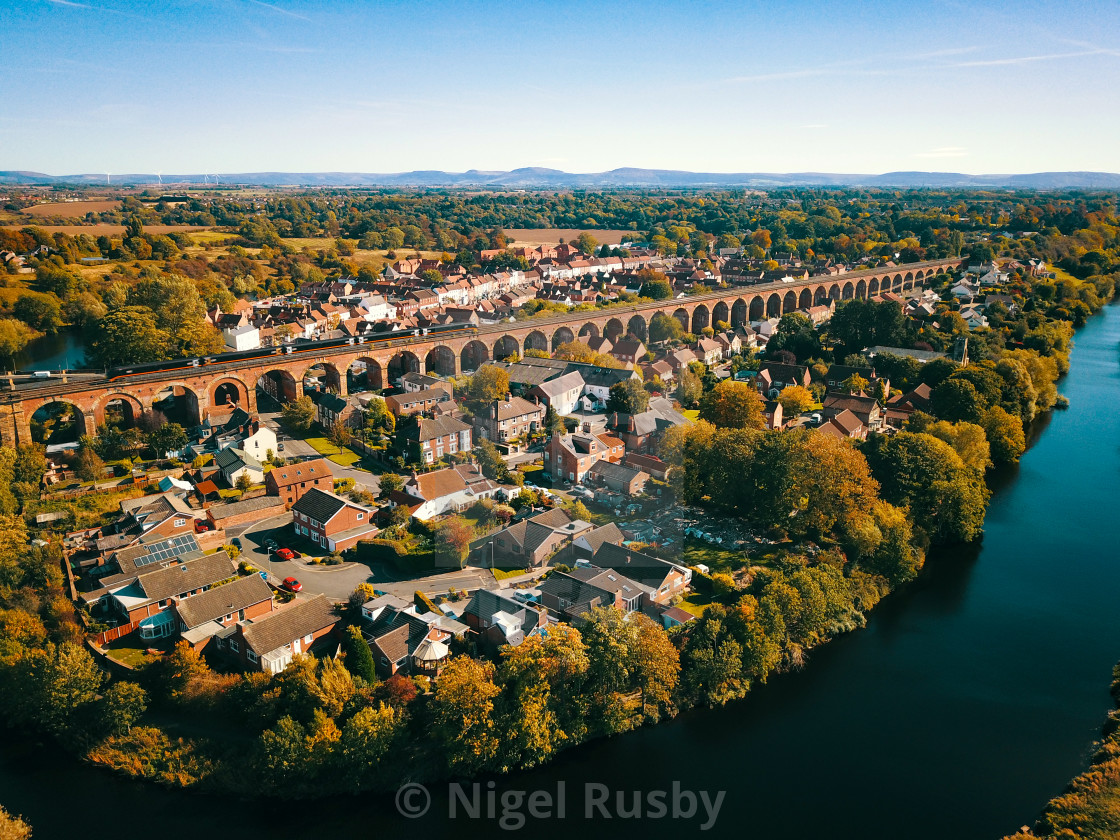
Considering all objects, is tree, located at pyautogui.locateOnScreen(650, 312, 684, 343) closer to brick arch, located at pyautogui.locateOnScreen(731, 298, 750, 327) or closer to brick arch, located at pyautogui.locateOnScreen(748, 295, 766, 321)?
brick arch, located at pyautogui.locateOnScreen(731, 298, 750, 327)

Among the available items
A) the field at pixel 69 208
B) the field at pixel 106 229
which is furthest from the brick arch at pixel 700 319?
the field at pixel 69 208

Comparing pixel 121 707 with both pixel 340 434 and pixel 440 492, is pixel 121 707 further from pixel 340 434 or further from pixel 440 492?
pixel 340 434

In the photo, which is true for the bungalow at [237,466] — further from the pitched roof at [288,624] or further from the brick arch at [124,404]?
the pitched roof at [288,624]

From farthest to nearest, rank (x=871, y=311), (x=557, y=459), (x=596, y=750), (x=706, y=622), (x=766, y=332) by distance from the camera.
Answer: (x=766, y=332) → (x=871, y=311) → (x=557, y=459) → (x=706, y=622) → (x=596, y=750)

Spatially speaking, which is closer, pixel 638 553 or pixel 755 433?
pixel 638 553

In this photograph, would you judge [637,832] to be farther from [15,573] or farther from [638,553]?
[15,573]

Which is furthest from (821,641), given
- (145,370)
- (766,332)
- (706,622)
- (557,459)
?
(766,332)

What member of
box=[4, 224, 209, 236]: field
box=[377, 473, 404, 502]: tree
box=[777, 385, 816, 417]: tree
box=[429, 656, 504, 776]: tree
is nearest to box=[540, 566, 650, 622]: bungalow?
box=[429, 656, 504, 776]: tree
